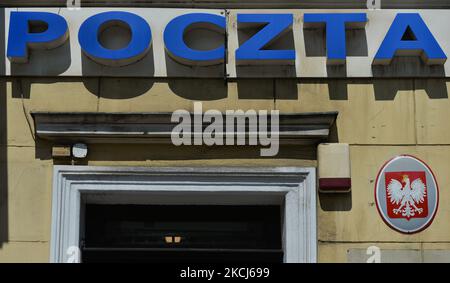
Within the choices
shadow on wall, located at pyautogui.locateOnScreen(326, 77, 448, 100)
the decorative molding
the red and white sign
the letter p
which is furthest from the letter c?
the red and white sign

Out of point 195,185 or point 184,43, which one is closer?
point 195,185

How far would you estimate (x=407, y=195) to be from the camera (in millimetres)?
7605

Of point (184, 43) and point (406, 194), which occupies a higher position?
point (184, 43)

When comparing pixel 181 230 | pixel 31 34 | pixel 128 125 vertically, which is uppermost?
pixel 31 34

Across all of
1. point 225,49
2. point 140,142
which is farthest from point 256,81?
point 140,142

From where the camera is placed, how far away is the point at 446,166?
25.1 feet

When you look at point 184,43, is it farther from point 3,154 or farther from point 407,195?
point 407,195

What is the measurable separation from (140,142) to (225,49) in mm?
1128

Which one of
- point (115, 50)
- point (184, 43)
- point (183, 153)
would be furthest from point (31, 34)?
point (183, 153)

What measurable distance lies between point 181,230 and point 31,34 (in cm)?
225
